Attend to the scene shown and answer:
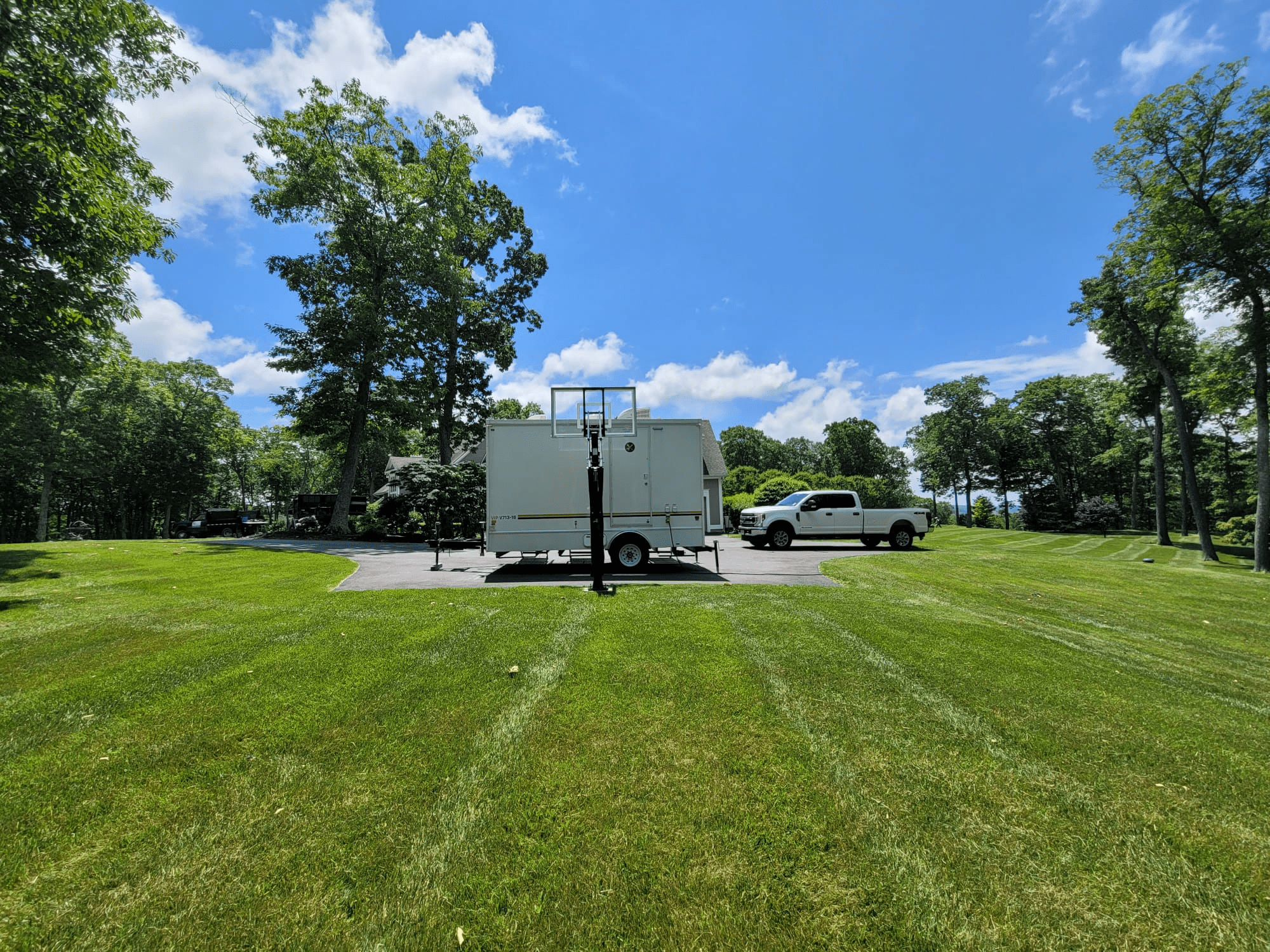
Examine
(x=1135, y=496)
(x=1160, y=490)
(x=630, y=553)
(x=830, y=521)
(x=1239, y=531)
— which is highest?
(x=1160, y=490)

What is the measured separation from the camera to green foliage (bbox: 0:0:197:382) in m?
8.06

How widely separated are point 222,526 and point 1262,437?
4403 cm

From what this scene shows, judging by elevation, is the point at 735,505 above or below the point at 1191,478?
below

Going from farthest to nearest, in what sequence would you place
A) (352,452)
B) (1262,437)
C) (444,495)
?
(352,452) → (444,495) → (1262,437)

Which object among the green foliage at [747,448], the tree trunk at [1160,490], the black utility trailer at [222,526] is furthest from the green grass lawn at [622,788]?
the green foliage at [747,448]

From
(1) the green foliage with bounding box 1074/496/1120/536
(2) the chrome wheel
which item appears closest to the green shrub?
(1) the green foliage with bounding box 1074/496/1120/536

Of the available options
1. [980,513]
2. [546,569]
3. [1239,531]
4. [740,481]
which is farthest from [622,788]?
[980,513]

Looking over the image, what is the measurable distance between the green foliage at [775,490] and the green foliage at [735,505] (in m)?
0.66

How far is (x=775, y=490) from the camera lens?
2556 cm

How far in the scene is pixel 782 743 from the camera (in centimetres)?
305

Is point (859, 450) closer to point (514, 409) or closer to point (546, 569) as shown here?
point (514, 409)

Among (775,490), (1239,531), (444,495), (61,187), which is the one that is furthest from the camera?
(775,490)

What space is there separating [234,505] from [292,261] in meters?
44.4

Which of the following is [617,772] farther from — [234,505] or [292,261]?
[234,505]
